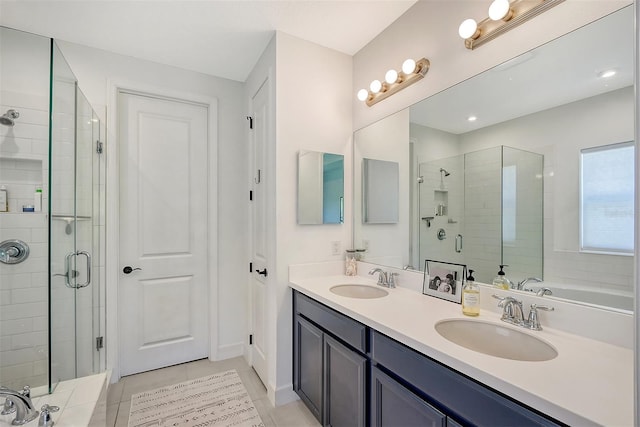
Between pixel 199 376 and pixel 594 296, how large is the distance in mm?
2583

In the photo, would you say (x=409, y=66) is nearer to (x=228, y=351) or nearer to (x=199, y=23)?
(x=199, y=23)

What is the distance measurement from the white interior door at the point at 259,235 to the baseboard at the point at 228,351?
0.86 ft

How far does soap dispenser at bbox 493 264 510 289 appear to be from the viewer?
132 centimetres

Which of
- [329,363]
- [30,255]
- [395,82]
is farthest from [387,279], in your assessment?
[30,255]

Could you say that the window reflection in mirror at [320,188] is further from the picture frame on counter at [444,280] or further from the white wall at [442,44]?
the picture frame on counter at [444,280]

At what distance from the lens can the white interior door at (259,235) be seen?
2217mm

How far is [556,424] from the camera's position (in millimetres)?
678

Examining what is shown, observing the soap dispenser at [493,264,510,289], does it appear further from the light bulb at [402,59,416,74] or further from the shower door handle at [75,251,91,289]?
the shower door handle at [75,251,91,289]

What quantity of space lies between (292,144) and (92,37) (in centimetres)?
165

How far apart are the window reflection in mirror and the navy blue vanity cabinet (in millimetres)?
601

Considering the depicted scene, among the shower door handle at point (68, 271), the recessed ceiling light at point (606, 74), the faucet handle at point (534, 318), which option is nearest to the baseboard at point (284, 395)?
the shower door handle at point (68, 271)

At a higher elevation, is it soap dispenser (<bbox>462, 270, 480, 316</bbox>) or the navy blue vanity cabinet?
soap dispenser (<bbox>462, 270, 480, 316</bbox>)

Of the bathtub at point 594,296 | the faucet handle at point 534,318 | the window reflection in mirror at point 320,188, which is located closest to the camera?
the bathtub at point 594,296

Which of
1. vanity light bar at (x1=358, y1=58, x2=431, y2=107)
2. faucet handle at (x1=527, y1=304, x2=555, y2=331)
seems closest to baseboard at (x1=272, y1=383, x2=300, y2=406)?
faucet handle at (x1=527, y1=304, x2=555, y2=331)
